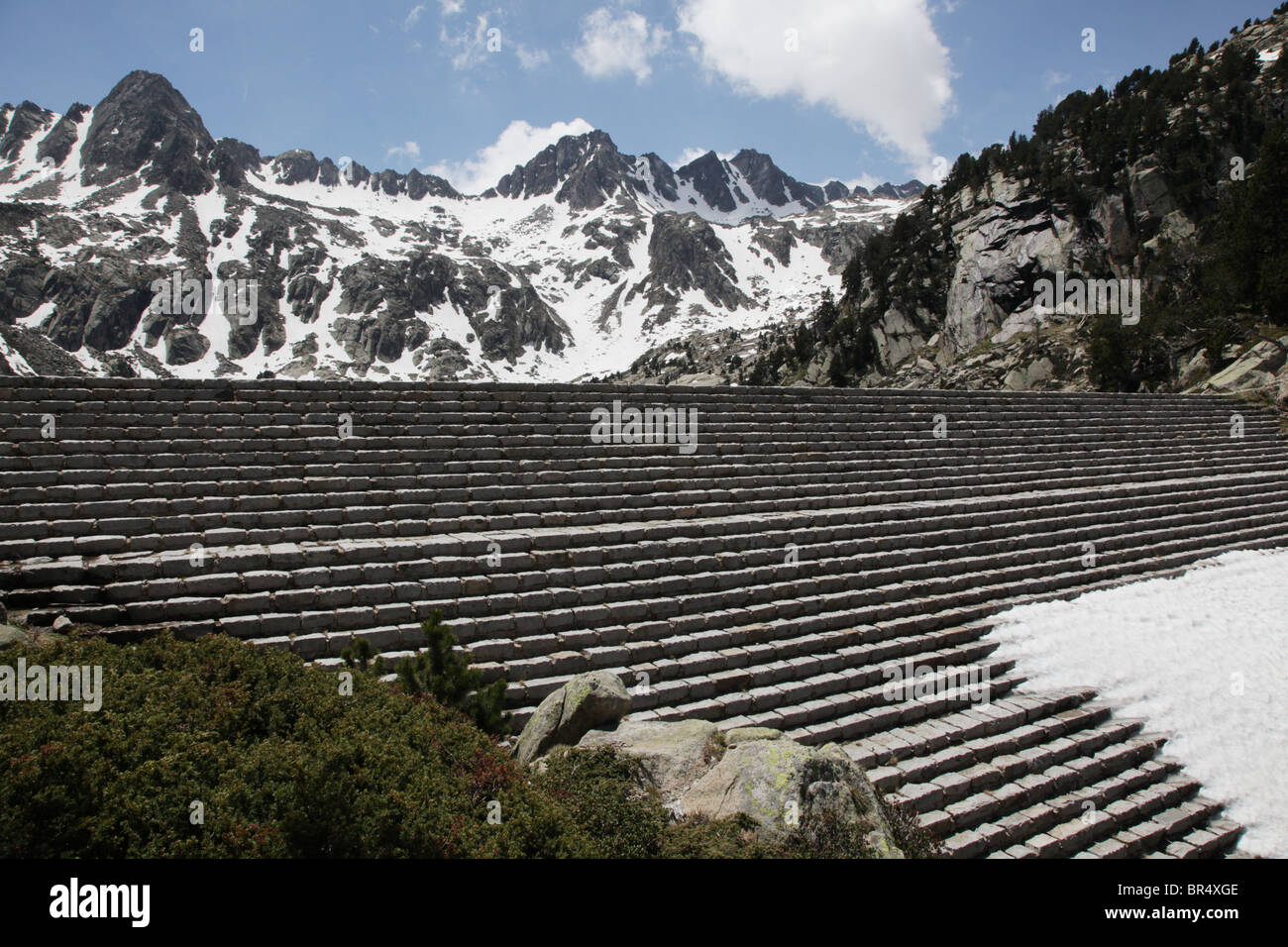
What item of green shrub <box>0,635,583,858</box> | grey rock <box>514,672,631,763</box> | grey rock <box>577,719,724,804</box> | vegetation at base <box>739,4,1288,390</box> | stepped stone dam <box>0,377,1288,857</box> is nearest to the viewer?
green shrub <box>0,635,583,858</box>

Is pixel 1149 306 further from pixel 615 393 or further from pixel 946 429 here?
pixel 615 393

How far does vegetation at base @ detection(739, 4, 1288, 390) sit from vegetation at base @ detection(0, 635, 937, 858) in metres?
35.9

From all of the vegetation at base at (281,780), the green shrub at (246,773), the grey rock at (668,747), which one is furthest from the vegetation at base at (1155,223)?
the green shrub at (246,773)

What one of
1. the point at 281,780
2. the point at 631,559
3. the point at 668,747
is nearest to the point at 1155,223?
the point at 631,559

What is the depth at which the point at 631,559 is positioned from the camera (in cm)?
1027

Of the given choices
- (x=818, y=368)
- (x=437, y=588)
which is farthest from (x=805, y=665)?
(x=818, y=368)

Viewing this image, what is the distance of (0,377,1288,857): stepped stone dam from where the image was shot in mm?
7980

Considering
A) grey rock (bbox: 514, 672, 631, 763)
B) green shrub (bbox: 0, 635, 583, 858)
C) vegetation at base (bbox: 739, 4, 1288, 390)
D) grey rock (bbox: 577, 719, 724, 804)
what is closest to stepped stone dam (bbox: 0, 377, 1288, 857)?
grey rock (bbox: 514, 672, 631, 763)

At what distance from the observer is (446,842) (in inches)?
175

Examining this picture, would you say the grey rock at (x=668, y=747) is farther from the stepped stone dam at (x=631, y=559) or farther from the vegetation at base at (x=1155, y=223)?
the vegetation at base at (x=1155, y=223)

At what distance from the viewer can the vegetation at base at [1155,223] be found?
34062 mm

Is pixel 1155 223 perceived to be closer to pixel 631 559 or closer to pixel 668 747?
pixel 631 559

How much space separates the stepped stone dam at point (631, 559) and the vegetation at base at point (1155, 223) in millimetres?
24732

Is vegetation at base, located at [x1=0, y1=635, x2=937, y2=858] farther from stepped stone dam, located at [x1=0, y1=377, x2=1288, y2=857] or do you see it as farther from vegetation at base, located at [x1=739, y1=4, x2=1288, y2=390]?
vegetation at base, located at [x1=739, y1=4, x2=1288, y2=390]
